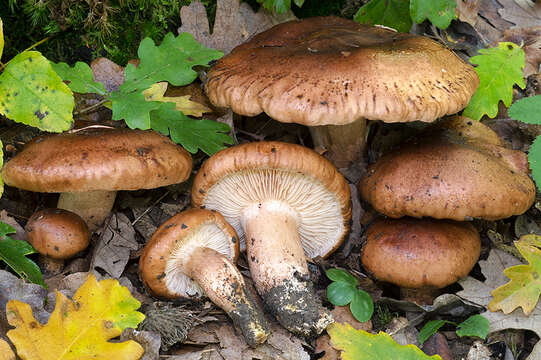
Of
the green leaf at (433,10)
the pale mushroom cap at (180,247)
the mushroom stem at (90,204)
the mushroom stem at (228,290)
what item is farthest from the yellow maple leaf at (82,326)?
the green leaf at (433,10)

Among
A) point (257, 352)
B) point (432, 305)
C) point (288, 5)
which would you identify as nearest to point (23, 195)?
point (257, 352)

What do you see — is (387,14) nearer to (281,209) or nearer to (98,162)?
(281,209)

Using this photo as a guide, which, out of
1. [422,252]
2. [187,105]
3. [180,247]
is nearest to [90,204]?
[180,247]

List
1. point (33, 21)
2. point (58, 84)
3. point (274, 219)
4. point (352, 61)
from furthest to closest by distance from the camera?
point (33, 21) < point (274, 219) < point (352, 61) < point (58, 84)

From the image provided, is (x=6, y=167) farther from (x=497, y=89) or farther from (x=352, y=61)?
(x=497, y=89)

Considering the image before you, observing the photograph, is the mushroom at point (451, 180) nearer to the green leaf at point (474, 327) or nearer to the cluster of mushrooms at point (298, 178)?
the cluster of mushrooms at point (298, 178)
